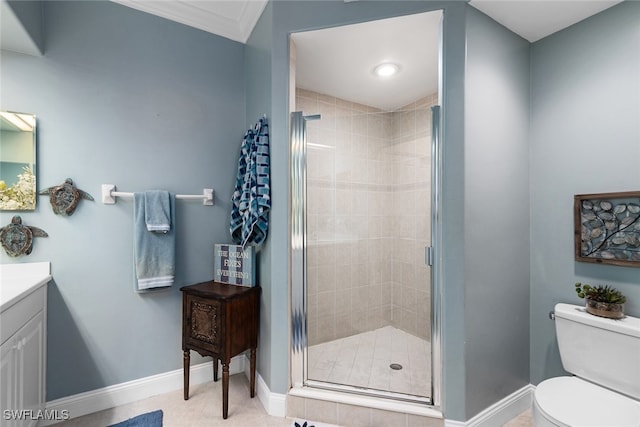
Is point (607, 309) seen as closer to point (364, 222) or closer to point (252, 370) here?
point (364, 222)

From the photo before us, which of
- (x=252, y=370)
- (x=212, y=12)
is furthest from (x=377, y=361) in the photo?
(x=212, y=12)

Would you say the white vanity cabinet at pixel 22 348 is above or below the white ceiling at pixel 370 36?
below

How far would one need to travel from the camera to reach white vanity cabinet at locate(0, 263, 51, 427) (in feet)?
3.78

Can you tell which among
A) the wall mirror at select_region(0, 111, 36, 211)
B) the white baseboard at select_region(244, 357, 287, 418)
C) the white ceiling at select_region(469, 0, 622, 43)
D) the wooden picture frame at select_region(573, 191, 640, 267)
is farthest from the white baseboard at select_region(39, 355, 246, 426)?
the white ceiling at select_region(469, 0, 622, 43)

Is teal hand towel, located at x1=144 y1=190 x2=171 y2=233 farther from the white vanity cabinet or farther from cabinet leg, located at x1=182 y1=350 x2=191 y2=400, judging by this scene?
cabinet leg, located at x1=182 y1=350 x2=191 y2=400

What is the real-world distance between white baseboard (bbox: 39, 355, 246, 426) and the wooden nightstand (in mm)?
178

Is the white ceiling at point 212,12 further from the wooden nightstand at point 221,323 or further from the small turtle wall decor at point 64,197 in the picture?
the wooden nightstand at point 221,323

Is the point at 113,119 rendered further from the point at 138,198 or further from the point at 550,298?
the point at 550,298

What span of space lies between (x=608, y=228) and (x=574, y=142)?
1.72ft

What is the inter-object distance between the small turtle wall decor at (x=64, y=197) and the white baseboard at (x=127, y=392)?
1.11 m

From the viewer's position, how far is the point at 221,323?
168cm

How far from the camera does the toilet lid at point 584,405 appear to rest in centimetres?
120

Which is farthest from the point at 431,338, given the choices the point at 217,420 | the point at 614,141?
the point at 614,141

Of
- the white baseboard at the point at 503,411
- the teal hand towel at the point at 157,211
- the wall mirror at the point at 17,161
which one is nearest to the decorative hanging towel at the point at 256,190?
the teal hand towel at the point at 157,211
